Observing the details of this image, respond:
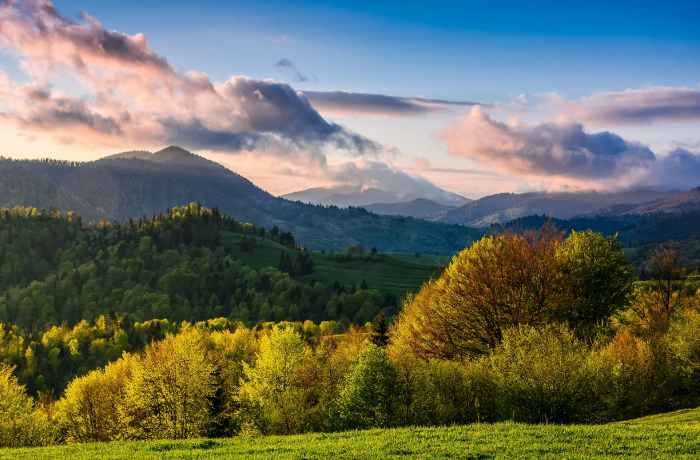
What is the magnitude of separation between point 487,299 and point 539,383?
1631 centimetres

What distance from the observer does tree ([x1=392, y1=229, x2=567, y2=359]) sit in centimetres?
6988

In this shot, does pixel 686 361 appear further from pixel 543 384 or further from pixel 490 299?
pixel 543 384

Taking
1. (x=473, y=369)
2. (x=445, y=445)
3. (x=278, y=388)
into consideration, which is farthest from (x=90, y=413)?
(x=445, y=445)

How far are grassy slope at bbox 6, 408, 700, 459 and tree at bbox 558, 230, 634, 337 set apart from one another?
30762 millimetres

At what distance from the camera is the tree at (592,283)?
7219 cm

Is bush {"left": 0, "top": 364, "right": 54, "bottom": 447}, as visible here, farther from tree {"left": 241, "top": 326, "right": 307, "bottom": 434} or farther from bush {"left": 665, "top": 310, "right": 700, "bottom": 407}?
bush {"left": 665, "top": 310, "right": 700, "bottom": 407}

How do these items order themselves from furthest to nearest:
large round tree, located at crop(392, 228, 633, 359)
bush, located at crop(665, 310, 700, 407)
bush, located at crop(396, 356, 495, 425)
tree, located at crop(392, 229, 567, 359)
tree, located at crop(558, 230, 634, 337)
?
bush, located at crop(665, 310, 700, 407)
tree, located at crop(558, 230, 634, 337)
large round tree, located at crop(392, 228, 633, 359)
tree, located at crop(392, 229, 567, 359)
bush, located at crop(396, 356, 495, 425)

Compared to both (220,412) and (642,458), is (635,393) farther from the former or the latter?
(220,412)

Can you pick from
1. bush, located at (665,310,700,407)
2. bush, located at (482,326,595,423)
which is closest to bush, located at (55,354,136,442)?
bush, located at (482,326,595,423)

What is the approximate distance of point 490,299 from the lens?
7019 cm

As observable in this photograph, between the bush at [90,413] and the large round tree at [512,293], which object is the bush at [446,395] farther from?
the bush at [90,413]

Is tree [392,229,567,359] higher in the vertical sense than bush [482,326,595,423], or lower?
higher

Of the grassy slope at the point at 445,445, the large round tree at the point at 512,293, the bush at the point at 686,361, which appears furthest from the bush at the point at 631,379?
the grassy slope at the point at 445,445

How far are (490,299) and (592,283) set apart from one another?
42.1 feet
